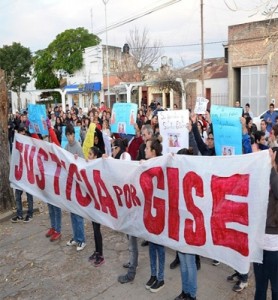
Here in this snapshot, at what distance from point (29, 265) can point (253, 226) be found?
327 centimetres

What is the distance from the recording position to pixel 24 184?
6.47m

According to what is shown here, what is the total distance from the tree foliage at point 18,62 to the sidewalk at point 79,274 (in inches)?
1750

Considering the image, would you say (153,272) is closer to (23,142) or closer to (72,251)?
(72,251)

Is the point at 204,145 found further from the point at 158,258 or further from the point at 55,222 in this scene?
the point at 55,222

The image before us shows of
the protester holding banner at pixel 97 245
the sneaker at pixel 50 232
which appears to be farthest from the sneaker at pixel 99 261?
the sneaker at pixel 50 232

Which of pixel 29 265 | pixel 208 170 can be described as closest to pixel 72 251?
pixel 29 265

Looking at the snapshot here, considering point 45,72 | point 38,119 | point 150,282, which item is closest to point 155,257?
point 150,282

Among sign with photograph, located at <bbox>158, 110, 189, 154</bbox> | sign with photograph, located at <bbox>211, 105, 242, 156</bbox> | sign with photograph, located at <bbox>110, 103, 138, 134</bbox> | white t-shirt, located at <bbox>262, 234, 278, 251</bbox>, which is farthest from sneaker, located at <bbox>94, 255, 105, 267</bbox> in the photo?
sign with photograph, located at <bbox>110, 103, 138, 134</bbox>

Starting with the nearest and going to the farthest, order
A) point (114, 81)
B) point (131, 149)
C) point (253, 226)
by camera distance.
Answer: point (253, 226)
point (131, 149)
point (114, 81)

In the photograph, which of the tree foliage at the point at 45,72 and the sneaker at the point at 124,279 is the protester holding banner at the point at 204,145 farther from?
the tree foliage at the point at 45,72

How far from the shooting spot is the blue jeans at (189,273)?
3.77 m

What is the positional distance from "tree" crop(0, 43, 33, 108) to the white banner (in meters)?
45.1

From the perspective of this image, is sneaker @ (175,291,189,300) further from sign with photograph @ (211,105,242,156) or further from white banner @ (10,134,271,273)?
sign with photograph @ (211,105,242,156)

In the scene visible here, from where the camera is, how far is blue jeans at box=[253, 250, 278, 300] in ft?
10.4
